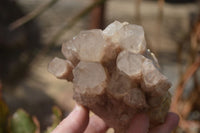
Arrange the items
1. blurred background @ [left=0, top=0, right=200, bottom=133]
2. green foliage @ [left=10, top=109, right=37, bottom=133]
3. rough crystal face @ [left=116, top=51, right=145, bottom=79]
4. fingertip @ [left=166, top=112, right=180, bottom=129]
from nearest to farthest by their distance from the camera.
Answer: rough crystal face @ [left=116, top=51, right=145, bottom=79] < fingertip @ [left=166, top=112, right=180, bottom=129] < green foliage @ [left=10, top=109, right=37, bottom=133] < blurred background @ [left=0, top=0, right=200, bottom=133]

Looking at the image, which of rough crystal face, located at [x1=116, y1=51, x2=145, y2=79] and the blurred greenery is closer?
rough crystal face, located at [x1=116, y1=51, x2=145, y2=79]

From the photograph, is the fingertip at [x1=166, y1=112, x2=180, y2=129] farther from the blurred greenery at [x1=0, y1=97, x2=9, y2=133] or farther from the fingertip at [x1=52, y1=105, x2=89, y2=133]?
the blurred greenery at [x1=0, y1=97, x2=9, y2=133]

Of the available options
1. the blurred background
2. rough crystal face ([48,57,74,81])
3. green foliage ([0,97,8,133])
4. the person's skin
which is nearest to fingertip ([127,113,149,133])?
the person's skin

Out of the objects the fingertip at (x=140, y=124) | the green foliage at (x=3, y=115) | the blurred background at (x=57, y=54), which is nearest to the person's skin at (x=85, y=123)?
the fingertip at (x=140, y=124)

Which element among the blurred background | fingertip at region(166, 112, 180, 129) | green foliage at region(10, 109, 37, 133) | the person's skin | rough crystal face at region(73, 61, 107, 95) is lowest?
the blurred background

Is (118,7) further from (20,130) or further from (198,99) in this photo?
(20,130)

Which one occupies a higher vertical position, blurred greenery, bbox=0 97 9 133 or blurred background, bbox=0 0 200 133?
blurred greenery, bbox=0 97 9 133

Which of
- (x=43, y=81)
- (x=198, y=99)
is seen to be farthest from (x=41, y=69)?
(x=198, y=99)
